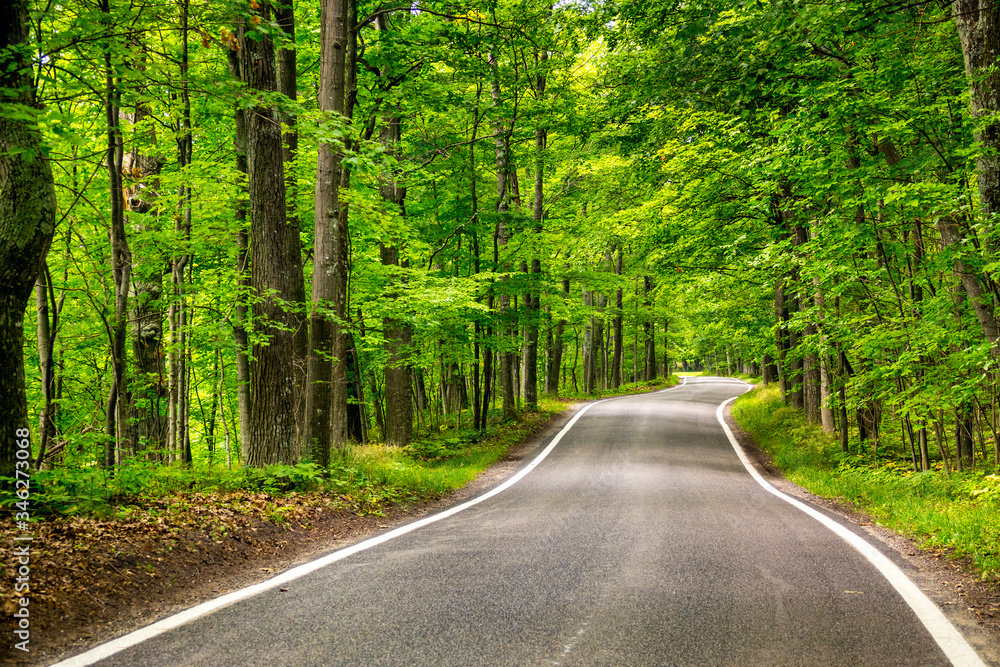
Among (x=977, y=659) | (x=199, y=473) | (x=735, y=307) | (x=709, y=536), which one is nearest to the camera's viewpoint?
(x=977, y=659)

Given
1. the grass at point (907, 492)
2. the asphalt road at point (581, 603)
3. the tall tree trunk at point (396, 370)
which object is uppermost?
the tall tree trunk at point (396, 370)

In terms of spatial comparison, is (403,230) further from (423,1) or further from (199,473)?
(199,473)

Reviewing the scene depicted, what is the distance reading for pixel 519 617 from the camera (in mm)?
3613

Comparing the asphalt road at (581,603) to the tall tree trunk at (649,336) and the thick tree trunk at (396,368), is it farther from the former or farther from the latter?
the tall tree trunk at (649,336)

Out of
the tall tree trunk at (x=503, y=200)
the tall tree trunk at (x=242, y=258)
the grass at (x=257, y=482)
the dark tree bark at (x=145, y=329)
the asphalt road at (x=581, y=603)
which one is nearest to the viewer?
the asphalt road at (x=581, y=603)

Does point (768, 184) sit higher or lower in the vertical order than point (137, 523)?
higher

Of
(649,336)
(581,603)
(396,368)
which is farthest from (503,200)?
(649,336)

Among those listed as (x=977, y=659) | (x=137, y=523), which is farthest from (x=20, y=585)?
(x=977, y=659)

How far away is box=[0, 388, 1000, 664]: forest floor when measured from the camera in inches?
135

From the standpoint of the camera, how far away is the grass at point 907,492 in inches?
229

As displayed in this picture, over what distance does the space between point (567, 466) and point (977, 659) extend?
8331mm

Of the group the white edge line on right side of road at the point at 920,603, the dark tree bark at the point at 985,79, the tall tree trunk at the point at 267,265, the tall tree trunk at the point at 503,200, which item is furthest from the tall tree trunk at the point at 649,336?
the tall tree trunk at the point at 267,265

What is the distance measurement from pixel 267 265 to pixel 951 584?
792cm

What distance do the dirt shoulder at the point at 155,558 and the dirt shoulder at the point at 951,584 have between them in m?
4.91
